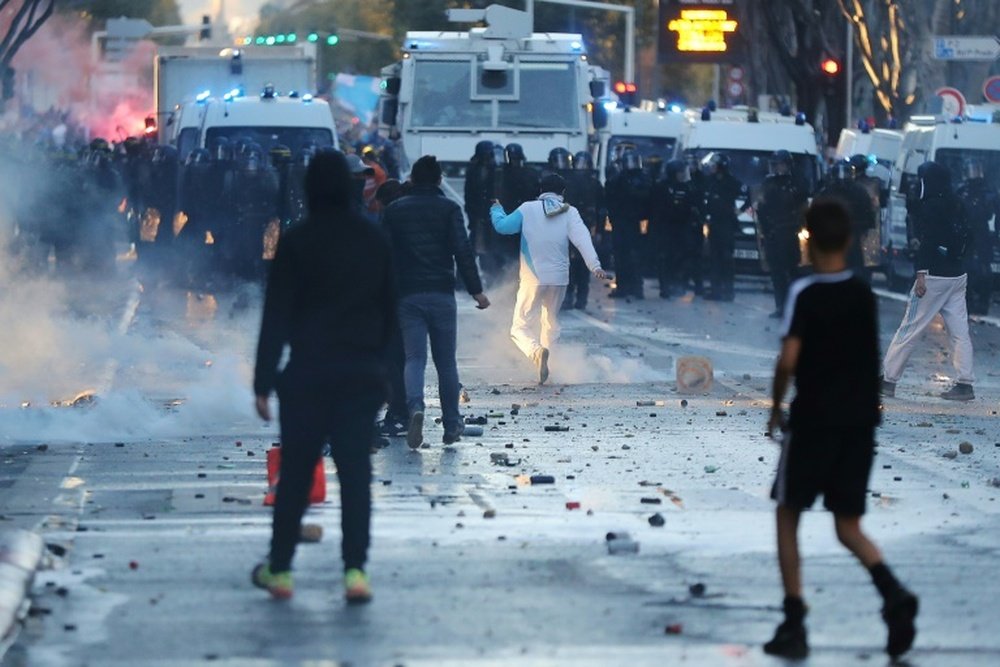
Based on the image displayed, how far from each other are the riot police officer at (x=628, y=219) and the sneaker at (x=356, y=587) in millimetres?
20011

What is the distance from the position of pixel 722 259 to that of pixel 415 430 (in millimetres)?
15351

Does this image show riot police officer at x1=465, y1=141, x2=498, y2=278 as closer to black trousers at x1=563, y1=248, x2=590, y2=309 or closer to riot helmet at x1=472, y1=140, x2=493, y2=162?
riot helmet at x1=472, y1=140, x2=493, y2=162

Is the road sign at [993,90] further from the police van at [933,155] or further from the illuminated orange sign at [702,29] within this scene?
the illuminated orange sign at [702,29]

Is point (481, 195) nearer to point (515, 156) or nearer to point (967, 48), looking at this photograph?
point (515, 156)

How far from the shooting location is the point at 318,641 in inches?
302

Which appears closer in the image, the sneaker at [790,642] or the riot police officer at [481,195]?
the sneaker at [790,642]

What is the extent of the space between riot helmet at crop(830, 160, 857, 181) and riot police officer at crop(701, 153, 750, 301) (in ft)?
7.87

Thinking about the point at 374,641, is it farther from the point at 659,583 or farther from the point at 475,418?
the point at 475,418

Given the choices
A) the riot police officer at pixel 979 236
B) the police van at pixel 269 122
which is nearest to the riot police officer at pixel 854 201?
the riot police officer at pixel 979 236

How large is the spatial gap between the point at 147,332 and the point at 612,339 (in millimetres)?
4388

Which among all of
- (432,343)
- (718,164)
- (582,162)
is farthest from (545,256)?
(718,164)

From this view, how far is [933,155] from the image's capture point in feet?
94.3

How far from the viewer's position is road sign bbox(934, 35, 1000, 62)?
34562 millimetres

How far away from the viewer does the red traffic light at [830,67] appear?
43.8 meters
